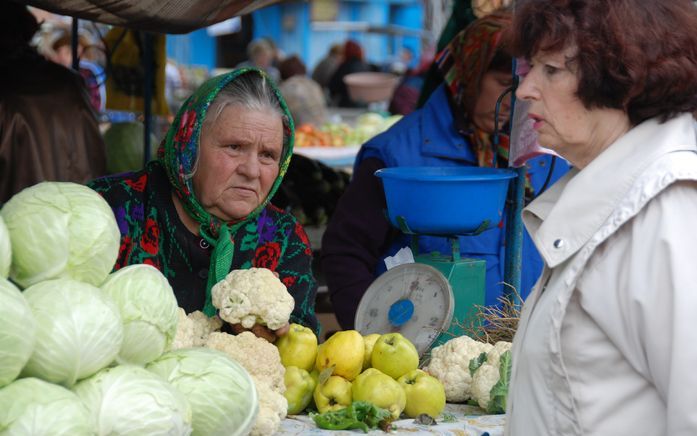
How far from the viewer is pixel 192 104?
2936 mm

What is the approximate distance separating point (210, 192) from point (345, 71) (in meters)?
13.6

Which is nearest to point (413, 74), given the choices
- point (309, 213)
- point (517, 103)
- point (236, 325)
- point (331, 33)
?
Answer: point (309, 213)

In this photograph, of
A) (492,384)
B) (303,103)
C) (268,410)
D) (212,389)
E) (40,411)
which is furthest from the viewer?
(303,103)

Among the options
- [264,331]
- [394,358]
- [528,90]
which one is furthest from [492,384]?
[528,90]

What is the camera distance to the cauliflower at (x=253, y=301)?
2383mm

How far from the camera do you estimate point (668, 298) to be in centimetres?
162

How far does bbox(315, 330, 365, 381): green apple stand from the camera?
2453mm

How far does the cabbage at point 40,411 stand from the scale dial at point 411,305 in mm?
1420

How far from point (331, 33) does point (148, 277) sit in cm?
2826

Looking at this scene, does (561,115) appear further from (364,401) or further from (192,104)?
(192,104)

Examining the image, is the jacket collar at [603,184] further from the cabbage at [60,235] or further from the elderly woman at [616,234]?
the cabbage at [60,235]

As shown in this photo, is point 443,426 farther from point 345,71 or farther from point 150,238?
point 345,71

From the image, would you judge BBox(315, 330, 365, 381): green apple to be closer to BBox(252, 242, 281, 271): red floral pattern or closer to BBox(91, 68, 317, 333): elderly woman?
BBox(91, 68, 317, 333): elderly woman

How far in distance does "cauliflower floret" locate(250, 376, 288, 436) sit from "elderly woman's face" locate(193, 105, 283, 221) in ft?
2.75
